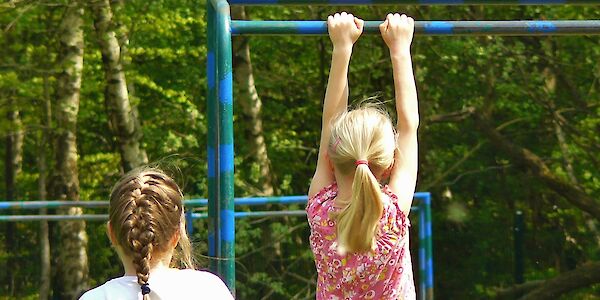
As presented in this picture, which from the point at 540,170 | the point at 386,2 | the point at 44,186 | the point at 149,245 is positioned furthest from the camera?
the point at 44,186

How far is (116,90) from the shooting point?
34.0ft

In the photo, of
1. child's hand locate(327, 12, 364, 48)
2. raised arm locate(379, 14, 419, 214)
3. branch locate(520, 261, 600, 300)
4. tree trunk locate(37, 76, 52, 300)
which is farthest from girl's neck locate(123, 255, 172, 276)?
branch locate(520, 261, 600, 300)

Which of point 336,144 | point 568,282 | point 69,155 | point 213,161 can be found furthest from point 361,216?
point 69,155

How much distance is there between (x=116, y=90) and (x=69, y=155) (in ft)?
3.50

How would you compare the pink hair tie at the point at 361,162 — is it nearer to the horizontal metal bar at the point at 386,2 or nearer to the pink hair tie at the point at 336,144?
the pink hair tie at the point at 336,144

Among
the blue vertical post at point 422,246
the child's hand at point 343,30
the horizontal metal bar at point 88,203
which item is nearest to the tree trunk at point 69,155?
the horizontal metal bar at point 88,203

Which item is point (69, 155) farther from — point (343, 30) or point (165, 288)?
point (165, 288)

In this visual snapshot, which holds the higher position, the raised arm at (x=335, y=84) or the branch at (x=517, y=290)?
the raised arm at (x=335, y=84)

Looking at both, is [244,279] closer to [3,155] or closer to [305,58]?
[305,58]

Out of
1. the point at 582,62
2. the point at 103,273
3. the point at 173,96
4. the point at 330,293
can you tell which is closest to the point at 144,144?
the point at 173,96

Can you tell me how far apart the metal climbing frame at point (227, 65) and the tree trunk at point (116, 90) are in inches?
292

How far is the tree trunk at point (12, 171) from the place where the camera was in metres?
8.31

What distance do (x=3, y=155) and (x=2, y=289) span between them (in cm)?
792

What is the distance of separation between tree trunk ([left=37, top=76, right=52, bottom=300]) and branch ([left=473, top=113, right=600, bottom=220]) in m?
4.17
